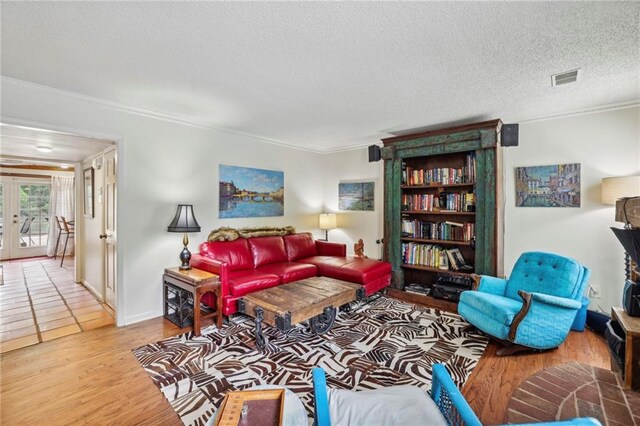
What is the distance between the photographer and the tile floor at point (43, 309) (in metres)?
2.88

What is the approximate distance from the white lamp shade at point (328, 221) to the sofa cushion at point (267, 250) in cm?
107

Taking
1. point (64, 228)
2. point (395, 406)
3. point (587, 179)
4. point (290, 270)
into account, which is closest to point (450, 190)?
point (587, 179)

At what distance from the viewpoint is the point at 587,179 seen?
3139mm

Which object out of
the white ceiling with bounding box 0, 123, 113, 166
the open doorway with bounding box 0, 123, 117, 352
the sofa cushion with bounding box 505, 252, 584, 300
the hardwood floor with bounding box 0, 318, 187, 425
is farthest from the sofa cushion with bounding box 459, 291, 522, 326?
the white ceiling with bounding box 0, 123, 113, 166

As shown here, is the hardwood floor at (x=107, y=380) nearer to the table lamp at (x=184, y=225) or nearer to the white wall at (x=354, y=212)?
the table lamp at (x=184, y=225)

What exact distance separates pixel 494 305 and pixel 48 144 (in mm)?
5610

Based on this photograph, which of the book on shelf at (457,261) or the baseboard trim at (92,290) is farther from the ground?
the book on shelf at (457,261)

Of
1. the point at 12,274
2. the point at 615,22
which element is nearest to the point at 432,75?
the point at 615,22

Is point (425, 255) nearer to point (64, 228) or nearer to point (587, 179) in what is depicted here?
point (587, 179)

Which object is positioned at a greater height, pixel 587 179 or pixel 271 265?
pixel 587 179

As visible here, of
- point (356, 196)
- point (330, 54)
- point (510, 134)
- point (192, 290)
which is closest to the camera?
point (330, 54)

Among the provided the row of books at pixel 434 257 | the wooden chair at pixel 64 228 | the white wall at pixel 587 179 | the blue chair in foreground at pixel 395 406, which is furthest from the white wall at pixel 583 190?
the wooden chair at pixel 64 228

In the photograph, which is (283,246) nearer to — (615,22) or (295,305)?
(295,305)

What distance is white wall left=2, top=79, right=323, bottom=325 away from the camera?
2.67 m
